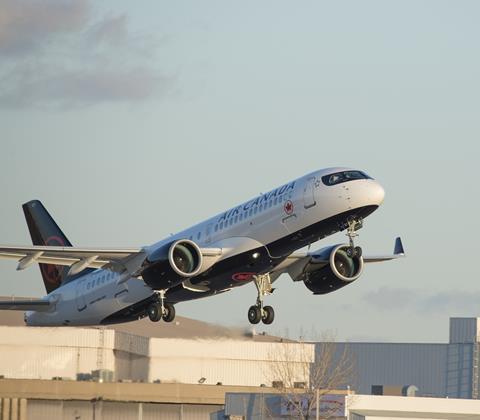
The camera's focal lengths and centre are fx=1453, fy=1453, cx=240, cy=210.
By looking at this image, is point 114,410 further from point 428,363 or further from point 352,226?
point 428,363

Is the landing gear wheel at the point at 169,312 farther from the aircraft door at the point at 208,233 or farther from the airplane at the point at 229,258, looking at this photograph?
the aircraft door at the point at 208,233

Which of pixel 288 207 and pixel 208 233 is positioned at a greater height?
pixel 288 207

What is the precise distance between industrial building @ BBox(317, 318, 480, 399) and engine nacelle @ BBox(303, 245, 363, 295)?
2738 inches

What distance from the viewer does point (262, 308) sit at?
70438mm

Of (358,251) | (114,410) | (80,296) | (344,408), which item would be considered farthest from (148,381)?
(358,251)

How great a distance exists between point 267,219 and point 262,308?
7.57 meters

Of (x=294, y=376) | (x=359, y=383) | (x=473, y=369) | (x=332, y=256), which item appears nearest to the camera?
(x=332, y=256)

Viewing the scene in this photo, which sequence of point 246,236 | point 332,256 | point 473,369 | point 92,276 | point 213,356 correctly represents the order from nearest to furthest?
point 246,236 < point 332,256 < point 92,276 < point 213,356 < point 473,369

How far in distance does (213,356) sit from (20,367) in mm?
11812

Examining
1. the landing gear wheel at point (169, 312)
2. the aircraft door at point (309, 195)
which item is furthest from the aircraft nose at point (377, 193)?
the landing gear wheel at point (169, 312)

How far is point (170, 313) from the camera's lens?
7188cm

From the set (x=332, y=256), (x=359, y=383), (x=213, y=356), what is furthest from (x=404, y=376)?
(x=332, y=256)

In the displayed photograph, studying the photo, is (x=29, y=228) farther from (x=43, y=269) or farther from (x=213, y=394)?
(x=213, y=394)

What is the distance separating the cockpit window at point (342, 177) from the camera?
62750 mm
